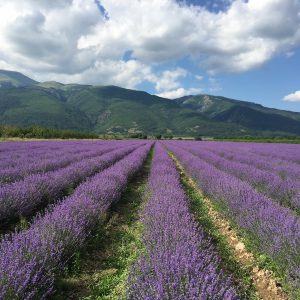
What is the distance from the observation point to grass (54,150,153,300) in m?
3.44

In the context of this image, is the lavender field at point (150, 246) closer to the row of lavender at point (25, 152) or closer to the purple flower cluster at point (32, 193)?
the purple flower cluster at point (32, 193)

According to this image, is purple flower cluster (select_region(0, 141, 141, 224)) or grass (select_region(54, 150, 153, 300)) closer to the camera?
grass (select_region(54, 150, 153, 300))

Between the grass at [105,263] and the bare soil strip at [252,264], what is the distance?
1.48 metres

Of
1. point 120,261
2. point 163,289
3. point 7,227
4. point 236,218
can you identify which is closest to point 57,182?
point 7,227

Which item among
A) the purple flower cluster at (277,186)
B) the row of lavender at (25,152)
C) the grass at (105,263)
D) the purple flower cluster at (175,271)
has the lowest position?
the grass at (105,263)

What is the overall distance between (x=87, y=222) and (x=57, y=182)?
2.95 metres

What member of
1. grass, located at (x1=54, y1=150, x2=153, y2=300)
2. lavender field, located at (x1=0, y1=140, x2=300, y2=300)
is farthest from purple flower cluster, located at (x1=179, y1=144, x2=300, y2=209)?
grass, located at (x1=54, y1=150, x2=153, y2=300)

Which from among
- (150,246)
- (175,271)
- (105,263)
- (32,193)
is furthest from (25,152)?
(175,271)

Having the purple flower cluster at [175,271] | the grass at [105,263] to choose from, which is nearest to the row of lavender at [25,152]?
the grass at [105,263]

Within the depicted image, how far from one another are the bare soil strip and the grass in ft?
4.85

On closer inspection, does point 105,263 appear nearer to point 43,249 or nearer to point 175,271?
point 43,249

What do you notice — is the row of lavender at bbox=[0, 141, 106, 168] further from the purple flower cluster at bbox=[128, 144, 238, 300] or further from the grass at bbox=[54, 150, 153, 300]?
the purple flower cluster at bbox=[128, 144, 238, 300]

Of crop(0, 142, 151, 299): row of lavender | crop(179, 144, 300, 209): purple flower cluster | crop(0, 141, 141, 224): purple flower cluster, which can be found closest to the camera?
crop(0, 142, 151, 299): row of lavender

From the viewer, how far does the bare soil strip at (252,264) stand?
3516mm
